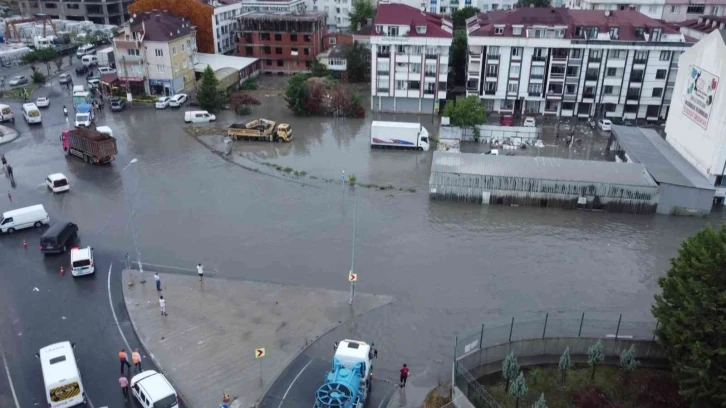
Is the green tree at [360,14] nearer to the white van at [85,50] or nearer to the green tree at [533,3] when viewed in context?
the green tree at [533,3]

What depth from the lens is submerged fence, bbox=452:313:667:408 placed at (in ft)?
66.9

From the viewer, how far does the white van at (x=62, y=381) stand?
18062 millimetres

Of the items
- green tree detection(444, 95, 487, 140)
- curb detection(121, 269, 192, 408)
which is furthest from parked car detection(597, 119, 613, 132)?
curb detection(121, 269, 192, 408)

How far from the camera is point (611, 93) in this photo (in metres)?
51.8

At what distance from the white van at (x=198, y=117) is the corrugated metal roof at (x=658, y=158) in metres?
34.6

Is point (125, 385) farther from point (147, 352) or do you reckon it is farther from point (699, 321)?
point (699, 321)

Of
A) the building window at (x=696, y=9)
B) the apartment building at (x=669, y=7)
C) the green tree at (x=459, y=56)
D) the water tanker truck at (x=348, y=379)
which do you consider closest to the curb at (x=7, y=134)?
the water tanker truck at (x=348, y=379)

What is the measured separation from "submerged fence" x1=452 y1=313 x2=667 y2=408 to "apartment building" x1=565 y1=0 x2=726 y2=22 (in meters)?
56.5

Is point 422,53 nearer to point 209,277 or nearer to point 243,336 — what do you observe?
point 209,277

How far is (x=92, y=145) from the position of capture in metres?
38.8

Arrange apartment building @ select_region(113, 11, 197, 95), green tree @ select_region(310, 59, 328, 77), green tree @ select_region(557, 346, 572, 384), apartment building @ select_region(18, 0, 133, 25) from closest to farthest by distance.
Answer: green tree @ select_region(557, 346, 572, 384) → apartment building @ select_region(113, 11, 197, 95) → green tree @ select_region(310, 59, 328, 77) → apartment building @ select_region(18, 0, 133, 25)

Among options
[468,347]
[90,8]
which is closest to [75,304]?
[468,347]

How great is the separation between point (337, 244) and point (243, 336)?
346 inches

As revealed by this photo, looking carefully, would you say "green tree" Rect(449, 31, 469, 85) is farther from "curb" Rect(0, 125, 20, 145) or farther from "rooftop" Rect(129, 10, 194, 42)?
"curb" Rect(0, 125, 20, 145)
